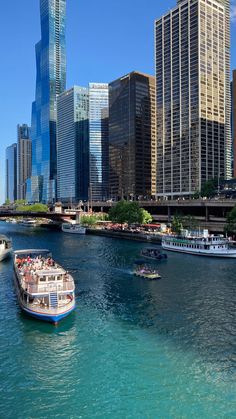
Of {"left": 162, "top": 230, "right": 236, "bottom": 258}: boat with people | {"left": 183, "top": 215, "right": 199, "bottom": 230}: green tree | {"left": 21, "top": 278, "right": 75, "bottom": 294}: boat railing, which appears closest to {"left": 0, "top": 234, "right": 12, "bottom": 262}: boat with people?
{"left": 162, "top": 230, "right": 236, "bottom": 258}: boat with people

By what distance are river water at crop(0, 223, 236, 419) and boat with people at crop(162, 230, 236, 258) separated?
109ft

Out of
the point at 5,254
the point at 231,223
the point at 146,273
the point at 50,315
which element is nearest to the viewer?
the point at 50,315

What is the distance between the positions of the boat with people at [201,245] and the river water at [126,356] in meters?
33.3

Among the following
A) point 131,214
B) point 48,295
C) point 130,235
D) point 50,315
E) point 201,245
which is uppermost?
point 131,214

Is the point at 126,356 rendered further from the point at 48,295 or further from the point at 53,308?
the point at 48,295

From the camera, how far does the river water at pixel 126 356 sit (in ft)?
97.2

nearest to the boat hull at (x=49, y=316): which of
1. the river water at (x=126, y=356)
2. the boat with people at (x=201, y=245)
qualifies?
the river water at (x=126, y=356)

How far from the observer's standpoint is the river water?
97.2ft

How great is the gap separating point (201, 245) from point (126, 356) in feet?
224

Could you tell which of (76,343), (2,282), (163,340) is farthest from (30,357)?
(2,282)

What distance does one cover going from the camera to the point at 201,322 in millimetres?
46844

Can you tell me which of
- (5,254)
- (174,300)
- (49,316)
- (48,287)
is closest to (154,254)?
(5,254)

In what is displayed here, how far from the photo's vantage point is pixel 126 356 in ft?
123

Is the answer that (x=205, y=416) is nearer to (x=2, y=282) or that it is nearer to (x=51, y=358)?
(x=51, y=358)
